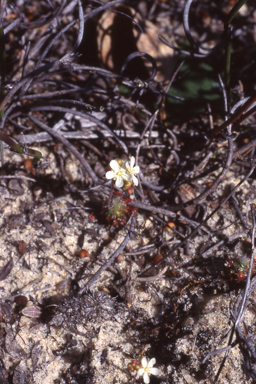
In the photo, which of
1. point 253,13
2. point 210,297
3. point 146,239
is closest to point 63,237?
point 146,239

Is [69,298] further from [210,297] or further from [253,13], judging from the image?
[253,13]

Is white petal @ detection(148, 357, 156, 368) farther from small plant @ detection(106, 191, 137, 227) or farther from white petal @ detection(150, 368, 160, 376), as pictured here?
small plant @ detection(106, 191, 137, 227)

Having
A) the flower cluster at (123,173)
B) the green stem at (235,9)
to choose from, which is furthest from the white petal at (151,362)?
the green stem at (235,9)

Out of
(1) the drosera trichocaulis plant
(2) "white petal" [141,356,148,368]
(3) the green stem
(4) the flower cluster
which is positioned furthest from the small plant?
(3) the green stem

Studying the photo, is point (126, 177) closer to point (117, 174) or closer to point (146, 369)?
point (117, 174)

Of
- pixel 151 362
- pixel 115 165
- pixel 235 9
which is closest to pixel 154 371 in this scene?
pixel 151 362
